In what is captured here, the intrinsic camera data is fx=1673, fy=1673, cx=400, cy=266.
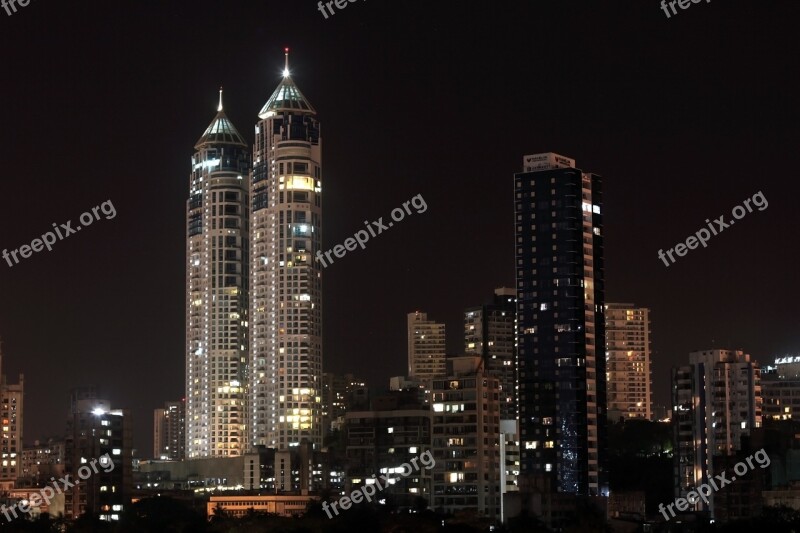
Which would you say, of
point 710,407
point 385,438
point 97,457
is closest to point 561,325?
point 710,407

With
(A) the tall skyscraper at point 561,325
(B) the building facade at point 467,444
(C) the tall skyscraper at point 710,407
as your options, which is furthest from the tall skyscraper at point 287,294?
(C) the tall skyscraper at point 710,407

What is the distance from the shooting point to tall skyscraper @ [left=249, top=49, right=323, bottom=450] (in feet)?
625

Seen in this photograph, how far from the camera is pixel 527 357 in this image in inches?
5861

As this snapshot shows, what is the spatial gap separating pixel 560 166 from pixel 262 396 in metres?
58.2

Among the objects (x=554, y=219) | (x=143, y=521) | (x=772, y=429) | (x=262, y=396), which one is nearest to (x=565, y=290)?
(x=554, y=219)

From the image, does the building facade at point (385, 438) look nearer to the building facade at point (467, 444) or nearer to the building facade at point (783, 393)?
the building facade at point (467, 444)

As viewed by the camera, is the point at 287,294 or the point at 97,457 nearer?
the point at 97,457

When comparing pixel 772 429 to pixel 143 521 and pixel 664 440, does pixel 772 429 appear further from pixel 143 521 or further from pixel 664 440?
pixel 143 521

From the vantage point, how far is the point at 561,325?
5827 inches

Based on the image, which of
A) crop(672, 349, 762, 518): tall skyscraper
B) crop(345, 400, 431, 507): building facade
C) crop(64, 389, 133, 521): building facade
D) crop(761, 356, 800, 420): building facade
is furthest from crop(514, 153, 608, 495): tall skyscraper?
crop(761, 356, 800, 420): building facade

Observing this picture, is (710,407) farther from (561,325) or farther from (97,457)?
(97,457)

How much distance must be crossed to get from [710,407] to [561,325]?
15.0 metres

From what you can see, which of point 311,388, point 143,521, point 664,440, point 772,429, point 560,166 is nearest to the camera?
point 143,521

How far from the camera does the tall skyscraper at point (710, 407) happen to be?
475 feet
